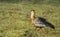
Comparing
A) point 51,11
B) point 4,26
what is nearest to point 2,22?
point 4,26

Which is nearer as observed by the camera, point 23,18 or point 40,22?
point 40,22

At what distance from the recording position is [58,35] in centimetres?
990

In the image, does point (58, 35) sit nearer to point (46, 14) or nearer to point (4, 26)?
point (4, 26)

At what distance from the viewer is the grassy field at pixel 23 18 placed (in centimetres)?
974

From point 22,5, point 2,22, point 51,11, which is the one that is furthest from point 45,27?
point 22,5

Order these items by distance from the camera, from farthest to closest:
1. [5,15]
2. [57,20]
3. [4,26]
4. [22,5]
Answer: [22,5], [5,15], [57,20], [4,26]

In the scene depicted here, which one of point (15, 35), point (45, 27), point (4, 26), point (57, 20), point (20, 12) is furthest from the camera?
point (20, 12)

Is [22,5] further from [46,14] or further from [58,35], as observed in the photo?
[58,35]

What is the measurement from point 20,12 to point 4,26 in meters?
3.19

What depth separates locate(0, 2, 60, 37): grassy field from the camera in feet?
32.0

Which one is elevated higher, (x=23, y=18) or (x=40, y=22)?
(x=40, y=22)

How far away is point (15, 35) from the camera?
30.1ft

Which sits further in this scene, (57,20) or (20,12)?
(20,12)

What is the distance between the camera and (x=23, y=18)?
12453 millimetres
